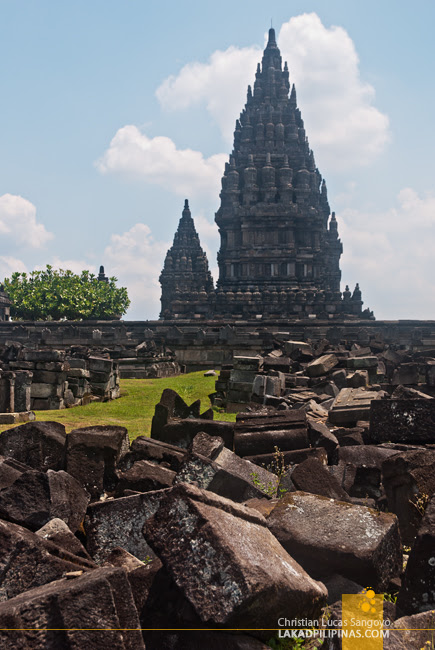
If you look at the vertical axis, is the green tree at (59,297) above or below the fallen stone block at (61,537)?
above

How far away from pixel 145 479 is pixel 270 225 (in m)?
36.1

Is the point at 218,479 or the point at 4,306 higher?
the point at 4,306

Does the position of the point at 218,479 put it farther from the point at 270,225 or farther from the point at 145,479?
the point at 270,225

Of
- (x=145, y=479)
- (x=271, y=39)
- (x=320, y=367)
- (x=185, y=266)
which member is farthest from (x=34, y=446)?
(x=185, y=266)

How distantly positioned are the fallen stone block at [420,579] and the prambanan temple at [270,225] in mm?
31714

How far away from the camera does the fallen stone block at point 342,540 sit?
3.28 meters

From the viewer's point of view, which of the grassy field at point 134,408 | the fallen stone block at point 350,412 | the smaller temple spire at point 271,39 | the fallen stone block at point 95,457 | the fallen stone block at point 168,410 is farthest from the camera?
the smaller temple spire at point 271,39

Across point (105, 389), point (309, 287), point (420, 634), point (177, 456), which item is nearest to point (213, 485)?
point (177, 456)

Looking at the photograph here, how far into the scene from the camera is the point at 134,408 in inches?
431

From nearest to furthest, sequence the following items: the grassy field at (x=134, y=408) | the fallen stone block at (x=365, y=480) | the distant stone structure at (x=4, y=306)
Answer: the fallen stone block at (x=365, y=480) < the grassy field at (x=134, y=408) < the distant stone structure at (x=4, y=306)

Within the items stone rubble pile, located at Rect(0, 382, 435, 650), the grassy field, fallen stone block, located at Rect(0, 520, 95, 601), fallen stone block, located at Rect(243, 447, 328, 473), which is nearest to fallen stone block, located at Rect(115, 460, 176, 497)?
stone rubble pile, located at Rect(0, 382, 435, 650)

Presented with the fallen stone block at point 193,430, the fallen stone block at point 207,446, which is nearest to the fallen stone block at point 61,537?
the fallen stone block at point 207,446

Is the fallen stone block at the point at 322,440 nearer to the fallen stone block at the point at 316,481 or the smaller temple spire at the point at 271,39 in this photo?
the fallen stone block at the point at 316,481

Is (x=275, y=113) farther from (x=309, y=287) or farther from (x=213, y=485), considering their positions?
(x=213, y=485)
